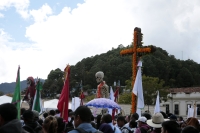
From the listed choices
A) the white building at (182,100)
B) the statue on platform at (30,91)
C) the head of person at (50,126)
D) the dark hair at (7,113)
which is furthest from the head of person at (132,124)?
the white building at (182,100)

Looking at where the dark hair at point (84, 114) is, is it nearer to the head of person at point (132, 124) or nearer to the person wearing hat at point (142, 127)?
the person wearing hat at point (142, 127)

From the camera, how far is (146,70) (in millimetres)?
68812

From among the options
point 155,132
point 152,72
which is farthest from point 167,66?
point 155,132

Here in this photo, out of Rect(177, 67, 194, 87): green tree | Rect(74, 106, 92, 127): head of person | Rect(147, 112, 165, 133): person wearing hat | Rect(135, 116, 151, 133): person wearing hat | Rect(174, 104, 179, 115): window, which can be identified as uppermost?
Rect(177, 67, 194, 87): green tree

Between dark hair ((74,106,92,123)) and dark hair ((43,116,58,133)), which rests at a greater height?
dark hair ((74,106,92,123))

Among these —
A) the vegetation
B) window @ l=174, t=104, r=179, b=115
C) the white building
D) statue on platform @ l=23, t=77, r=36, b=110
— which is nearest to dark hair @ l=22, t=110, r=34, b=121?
statue on platform @ l=23, t=77, r=36, b=110

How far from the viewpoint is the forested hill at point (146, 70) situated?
230ft

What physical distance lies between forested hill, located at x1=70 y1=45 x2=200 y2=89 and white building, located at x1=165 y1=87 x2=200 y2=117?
10.1 m

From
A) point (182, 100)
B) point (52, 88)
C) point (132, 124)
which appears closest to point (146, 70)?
point (182, 100)

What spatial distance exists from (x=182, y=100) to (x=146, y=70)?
12579 mm

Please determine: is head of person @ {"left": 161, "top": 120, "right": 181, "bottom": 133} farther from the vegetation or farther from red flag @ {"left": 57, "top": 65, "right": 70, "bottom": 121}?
the vegetation

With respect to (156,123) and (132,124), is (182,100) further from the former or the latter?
(156,123)

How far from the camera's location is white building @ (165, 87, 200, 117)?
5662 centimetres

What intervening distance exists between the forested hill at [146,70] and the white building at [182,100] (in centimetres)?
1005
